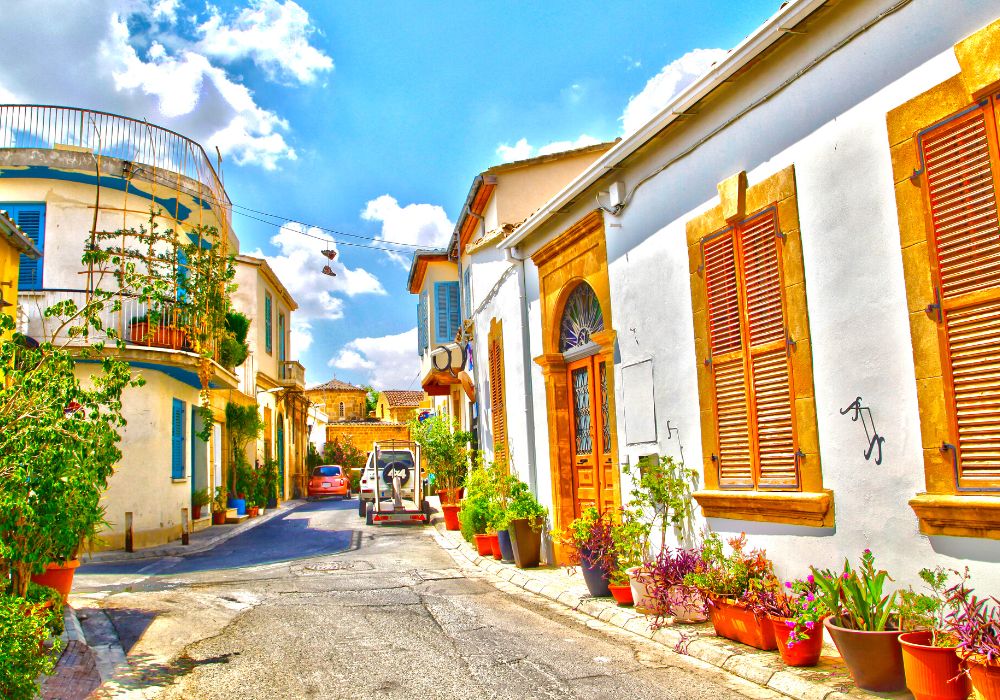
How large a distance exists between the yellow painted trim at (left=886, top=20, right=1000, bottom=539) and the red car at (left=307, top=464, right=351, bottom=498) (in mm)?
33324

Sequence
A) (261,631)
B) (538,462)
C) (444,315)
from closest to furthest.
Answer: (261,631), (538,462), (444,315)

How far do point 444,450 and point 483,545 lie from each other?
5.63m

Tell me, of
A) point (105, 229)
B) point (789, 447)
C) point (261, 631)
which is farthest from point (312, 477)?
point (789, 447)

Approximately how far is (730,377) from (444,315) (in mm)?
17234

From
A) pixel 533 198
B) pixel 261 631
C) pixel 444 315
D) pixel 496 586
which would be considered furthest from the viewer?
pixel 444 315

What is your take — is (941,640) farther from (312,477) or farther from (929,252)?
(312,477)

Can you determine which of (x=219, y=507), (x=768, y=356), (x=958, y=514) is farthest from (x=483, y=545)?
(x=219, y=507)

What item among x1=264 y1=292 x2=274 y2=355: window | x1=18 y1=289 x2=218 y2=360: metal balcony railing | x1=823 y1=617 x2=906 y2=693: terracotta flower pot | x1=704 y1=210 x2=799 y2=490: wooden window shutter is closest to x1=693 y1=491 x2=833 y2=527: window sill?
x1=704 y1=210 x2=799 y2=490: wooden window shutter

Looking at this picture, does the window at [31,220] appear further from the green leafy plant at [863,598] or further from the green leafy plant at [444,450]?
the green leafy plant at [863,598]

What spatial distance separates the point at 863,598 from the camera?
4.83 meters

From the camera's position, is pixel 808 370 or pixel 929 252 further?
pixel 808 370

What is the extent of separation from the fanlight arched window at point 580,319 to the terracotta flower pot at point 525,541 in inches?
94.6

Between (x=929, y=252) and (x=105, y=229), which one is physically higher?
(x=105, y=229)

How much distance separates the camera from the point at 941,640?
14.2 ft
